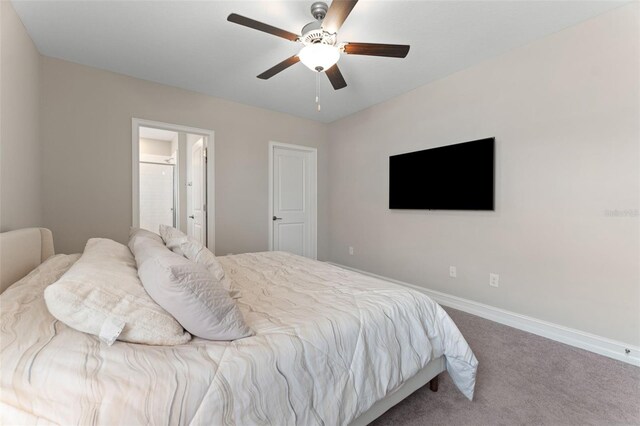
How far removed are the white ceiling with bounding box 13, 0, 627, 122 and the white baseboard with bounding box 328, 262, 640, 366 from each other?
2481 mm

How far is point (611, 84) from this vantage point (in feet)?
6.60

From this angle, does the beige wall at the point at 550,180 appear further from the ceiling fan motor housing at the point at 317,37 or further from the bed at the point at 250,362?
the ceiling fan motor housing at the point at 317,37

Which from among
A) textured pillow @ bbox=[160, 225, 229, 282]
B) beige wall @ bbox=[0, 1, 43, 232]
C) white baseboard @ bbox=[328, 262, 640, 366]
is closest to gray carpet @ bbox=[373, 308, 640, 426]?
white baseboard @ bbox=[328, 262, 640, 366]

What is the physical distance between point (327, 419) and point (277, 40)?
2657 mm

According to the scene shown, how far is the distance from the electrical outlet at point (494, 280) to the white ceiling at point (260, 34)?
7.06 feet

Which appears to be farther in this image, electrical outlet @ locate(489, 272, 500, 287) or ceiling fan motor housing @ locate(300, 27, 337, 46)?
electrical outlet @ locate(489, 272, 500, 287)

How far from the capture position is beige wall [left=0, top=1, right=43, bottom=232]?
1689 mm

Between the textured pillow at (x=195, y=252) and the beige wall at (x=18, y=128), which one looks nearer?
the textured pillow at (x=195, y=252)

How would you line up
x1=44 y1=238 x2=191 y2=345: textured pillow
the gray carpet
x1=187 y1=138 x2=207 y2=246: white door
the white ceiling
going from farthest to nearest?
x1=187 y1=138 x2=207 y2=246: white door → the white ceiling → the gray carpet → x1=44 y1=238 x2=191 y2=345: textured pillow

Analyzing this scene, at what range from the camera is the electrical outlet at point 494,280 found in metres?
2.62

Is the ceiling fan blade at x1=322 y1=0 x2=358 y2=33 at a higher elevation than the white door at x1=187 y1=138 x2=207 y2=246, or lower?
higher

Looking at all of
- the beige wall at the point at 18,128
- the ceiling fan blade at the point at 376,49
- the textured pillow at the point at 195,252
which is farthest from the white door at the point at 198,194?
the ceiling fan blade at the point at 376,49

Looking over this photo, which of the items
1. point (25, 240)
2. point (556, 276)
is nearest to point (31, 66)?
point (25, 240)

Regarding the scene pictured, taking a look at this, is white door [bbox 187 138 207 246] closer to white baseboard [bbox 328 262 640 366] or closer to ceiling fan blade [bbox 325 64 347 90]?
ceiling fan blade [bbox 325 64 347 90]
